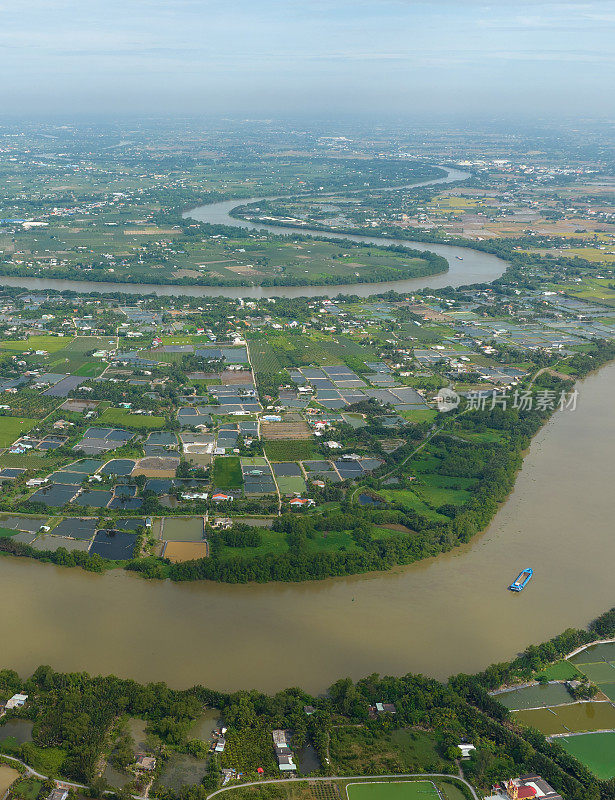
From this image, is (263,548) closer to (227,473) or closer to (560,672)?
(227,473)

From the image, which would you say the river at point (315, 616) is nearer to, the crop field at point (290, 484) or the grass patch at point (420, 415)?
the crop field at point (290, 484)

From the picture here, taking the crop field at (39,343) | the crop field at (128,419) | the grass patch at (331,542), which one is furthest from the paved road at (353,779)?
the crop field at (39,343)

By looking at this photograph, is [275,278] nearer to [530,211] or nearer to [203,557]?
[203,557]

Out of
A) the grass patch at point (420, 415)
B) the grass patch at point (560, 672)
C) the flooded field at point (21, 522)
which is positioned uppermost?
the grass patch at point (420, 415)

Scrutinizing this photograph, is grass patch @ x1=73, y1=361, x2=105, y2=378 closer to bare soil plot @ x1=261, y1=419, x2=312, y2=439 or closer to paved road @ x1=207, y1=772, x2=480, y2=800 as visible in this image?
bare soil plot @ x1=261, y1=419, x2=312, y2=439

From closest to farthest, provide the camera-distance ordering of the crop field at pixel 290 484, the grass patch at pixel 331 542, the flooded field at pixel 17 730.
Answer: the flooded field at pixel 17 730, the grass patch at pixel 331 542, the crop field at pixel 290 484

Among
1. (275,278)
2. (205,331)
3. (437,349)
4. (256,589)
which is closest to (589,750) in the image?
(256,589)
